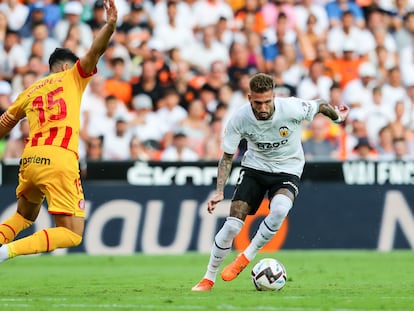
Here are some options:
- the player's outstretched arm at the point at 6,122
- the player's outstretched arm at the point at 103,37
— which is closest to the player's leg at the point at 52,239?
the player's outstretched arm at the point at 6,122

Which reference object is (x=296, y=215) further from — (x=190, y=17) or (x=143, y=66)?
(x=190, y=17)

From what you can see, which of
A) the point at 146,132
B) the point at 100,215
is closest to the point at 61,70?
the point at 100,215

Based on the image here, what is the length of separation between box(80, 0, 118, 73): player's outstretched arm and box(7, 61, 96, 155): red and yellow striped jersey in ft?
0.68

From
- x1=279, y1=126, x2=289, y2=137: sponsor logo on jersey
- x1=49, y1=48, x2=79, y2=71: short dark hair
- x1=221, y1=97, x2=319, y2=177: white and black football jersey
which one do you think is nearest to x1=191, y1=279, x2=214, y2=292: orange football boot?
x1=221, y1=97, x2=319, y2=177: white and black football jersey

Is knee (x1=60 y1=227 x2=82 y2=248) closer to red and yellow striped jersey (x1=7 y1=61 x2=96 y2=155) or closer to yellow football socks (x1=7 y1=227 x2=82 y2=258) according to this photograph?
yellow football socks (x1=7 y1=227 x2=82 y2=258)

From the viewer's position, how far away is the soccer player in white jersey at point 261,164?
409 inches

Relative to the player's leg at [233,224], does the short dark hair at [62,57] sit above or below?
above

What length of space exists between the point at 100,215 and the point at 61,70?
6.92 m

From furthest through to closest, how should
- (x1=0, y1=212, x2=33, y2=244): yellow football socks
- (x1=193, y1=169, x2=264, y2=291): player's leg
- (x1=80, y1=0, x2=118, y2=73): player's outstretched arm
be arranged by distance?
1. (x1=193, y1=169, x2=264, y2=291): player's leg
2. (x1=0, y1=212, x2=33, y2=244): yellow football socks
3. (x1=80, y1=0, x2=118, y2=73): player's outstretched arm

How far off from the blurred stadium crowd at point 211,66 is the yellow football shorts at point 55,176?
25.0 feet

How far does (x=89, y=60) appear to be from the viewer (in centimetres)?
970

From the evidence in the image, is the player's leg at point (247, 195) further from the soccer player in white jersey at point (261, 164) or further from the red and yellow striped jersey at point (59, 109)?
the red and yellow striped jersey at point (59, 109)

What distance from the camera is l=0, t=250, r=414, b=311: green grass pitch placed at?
29.6 ft

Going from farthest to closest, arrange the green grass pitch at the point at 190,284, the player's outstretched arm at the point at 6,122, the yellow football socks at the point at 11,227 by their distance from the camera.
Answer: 1. the player's outstretched arm at the point at 6,122
2. the yellow football socks at the point at 11,227
3. the green grass pitch at the point at 190,284
